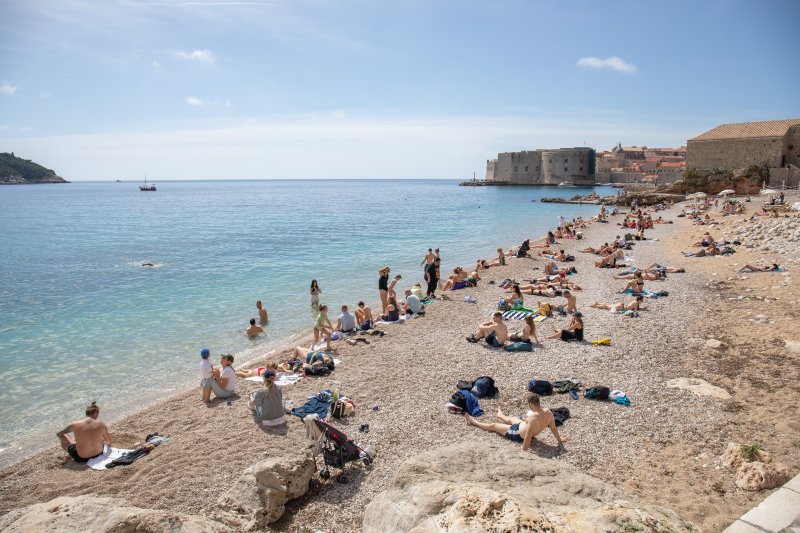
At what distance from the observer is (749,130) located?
48031 mm

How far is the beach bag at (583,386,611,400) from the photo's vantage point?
24.1 feet

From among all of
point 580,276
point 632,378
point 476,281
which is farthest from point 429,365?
point 580,276

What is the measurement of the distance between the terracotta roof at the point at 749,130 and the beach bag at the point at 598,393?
5207 centimetres

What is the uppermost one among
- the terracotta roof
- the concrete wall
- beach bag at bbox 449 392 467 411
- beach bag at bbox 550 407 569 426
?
the terracotta roof

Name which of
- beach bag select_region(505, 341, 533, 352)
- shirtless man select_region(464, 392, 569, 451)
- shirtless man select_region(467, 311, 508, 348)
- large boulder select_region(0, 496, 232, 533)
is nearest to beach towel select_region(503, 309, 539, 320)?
shirtless man select_region(467, 311, 508, 348)

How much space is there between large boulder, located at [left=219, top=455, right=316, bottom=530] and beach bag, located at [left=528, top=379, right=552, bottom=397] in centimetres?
414

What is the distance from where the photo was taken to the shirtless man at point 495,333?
10141 millimetres

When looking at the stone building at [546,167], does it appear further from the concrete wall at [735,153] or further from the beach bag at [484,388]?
the beach bag at [484,388]

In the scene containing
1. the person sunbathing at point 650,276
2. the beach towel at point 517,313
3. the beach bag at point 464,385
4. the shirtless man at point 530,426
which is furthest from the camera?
the person sunbathing at point 650,276

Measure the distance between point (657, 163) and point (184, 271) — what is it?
101 m

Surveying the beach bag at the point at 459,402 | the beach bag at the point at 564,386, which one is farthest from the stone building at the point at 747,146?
the beach bag at the point at 459,402

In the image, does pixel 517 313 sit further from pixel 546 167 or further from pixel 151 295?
pixel 546 167

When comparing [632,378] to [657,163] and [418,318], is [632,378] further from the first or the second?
[657,163]

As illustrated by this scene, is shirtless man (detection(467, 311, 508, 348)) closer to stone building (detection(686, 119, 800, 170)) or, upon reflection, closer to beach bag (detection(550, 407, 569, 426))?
A: beach bag (detection(550, 407, 569, 426))
